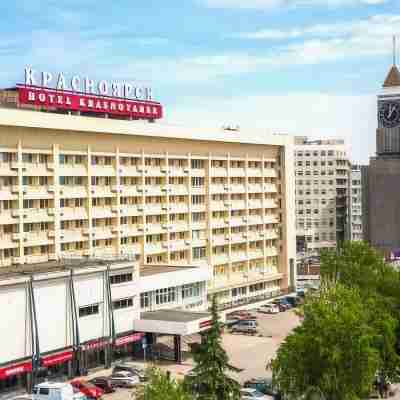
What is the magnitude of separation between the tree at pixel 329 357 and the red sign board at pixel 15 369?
1383cm

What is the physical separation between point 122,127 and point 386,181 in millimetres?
57424

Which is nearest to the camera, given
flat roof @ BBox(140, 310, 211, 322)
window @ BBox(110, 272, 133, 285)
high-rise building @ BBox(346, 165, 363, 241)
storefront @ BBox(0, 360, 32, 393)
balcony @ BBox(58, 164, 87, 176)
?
storefront @ BBox(0, 360, 32, 393)

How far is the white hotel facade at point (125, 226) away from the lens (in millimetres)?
49625

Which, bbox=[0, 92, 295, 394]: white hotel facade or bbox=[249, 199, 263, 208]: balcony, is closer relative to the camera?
bbox=[0, 92, 295, 394]: white hotel facade

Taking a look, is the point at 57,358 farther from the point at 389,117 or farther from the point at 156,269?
the point at 389,117

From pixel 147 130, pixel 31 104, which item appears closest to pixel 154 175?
pixel 147 130

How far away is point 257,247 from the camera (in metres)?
86.2

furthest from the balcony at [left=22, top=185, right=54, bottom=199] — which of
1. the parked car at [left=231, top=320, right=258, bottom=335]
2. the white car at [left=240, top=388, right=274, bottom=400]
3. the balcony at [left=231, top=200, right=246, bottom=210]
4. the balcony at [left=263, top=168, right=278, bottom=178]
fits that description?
the balcony at [left=263, top=168, right=278, bottom=178]

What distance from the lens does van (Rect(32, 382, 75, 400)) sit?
140ft

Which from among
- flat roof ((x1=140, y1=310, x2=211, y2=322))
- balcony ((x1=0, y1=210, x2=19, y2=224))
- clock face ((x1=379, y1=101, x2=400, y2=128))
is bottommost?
flat roof ((x1=140, y1=310, x2=211, y2=322))

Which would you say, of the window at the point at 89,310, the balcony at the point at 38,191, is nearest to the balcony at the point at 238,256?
the balcony at the point at 38,191

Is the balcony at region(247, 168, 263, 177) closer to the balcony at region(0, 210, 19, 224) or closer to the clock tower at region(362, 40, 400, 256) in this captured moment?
the balcony at region(0, 210, 19, 224)

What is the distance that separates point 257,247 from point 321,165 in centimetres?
6596

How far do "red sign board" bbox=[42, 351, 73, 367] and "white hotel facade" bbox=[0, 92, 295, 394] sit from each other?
0.13 meters
